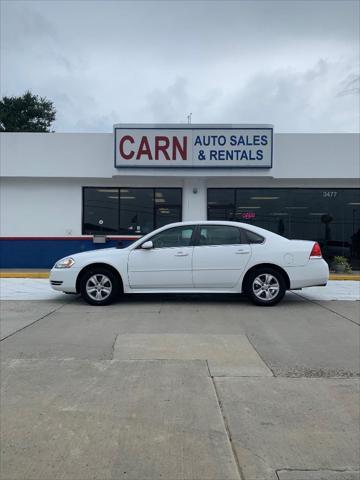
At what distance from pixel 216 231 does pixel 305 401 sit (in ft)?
17.4

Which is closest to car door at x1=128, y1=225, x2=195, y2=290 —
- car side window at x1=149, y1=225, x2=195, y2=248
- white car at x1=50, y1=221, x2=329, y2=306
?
white car at x1=50, y1=221, x2=329, y2=306

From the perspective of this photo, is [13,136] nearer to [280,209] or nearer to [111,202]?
[111,202]

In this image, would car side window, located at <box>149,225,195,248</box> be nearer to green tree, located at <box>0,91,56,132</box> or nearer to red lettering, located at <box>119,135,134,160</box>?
red lettering, located at <box>119,135,134,160</box>

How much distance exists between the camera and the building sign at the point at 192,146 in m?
14.1

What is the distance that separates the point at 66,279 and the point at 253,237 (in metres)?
3.78

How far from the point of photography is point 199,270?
356 inches

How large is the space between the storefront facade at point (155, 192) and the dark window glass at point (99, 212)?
0.03m

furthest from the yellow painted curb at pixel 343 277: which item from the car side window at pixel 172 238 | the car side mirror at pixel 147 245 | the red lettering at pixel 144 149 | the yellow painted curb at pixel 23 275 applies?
the yellow painted curb at pixel 23 275

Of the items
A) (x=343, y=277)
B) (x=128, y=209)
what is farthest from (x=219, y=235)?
(x=128, y=209)

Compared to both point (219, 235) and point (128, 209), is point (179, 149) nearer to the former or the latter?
point (128, 209)

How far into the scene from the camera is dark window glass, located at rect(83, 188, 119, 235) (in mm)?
15445

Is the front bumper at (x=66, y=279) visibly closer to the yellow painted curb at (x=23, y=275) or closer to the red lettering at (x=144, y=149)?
the yellow painted curb at (x=23, y=275)

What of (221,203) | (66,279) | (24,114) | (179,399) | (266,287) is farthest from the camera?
(24,114)

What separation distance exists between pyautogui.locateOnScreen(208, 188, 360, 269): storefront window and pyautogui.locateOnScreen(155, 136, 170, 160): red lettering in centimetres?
223
